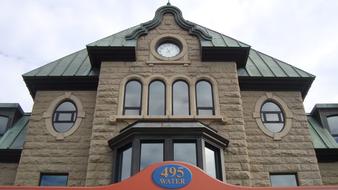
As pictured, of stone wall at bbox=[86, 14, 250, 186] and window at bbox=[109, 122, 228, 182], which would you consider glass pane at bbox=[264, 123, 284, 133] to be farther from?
window at bbox=[109, 122, 228, 182]

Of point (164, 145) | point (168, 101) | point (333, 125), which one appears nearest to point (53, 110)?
point (168, 101)

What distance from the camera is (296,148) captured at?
47.0ft

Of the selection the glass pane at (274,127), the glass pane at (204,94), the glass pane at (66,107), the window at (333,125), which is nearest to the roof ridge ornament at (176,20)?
the glass pane at (204,94)

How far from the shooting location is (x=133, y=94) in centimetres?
1490

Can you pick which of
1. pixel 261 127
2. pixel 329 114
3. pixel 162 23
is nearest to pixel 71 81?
pixel 162 23

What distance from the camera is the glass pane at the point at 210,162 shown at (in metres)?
12.8

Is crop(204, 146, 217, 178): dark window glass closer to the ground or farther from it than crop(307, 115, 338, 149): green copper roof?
closer to the ground

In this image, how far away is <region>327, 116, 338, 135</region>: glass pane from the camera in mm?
16594

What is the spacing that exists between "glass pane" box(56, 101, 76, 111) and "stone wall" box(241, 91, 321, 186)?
6.71m

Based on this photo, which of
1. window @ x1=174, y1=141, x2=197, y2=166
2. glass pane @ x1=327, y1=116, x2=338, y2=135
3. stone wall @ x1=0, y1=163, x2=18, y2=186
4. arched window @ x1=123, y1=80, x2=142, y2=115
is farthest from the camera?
glass pane @ x1=327, y1=116, x2=338, y2=135

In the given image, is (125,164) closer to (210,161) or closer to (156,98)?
(210,161)

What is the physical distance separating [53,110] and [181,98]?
16.4 feet

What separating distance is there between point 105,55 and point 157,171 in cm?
709

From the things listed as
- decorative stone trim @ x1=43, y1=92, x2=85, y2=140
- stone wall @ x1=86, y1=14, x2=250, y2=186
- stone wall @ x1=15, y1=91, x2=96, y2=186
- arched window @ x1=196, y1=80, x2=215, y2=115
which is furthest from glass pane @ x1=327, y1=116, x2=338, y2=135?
decorative stone trim @ x1=43, y1=92, x2=85, y2=140
